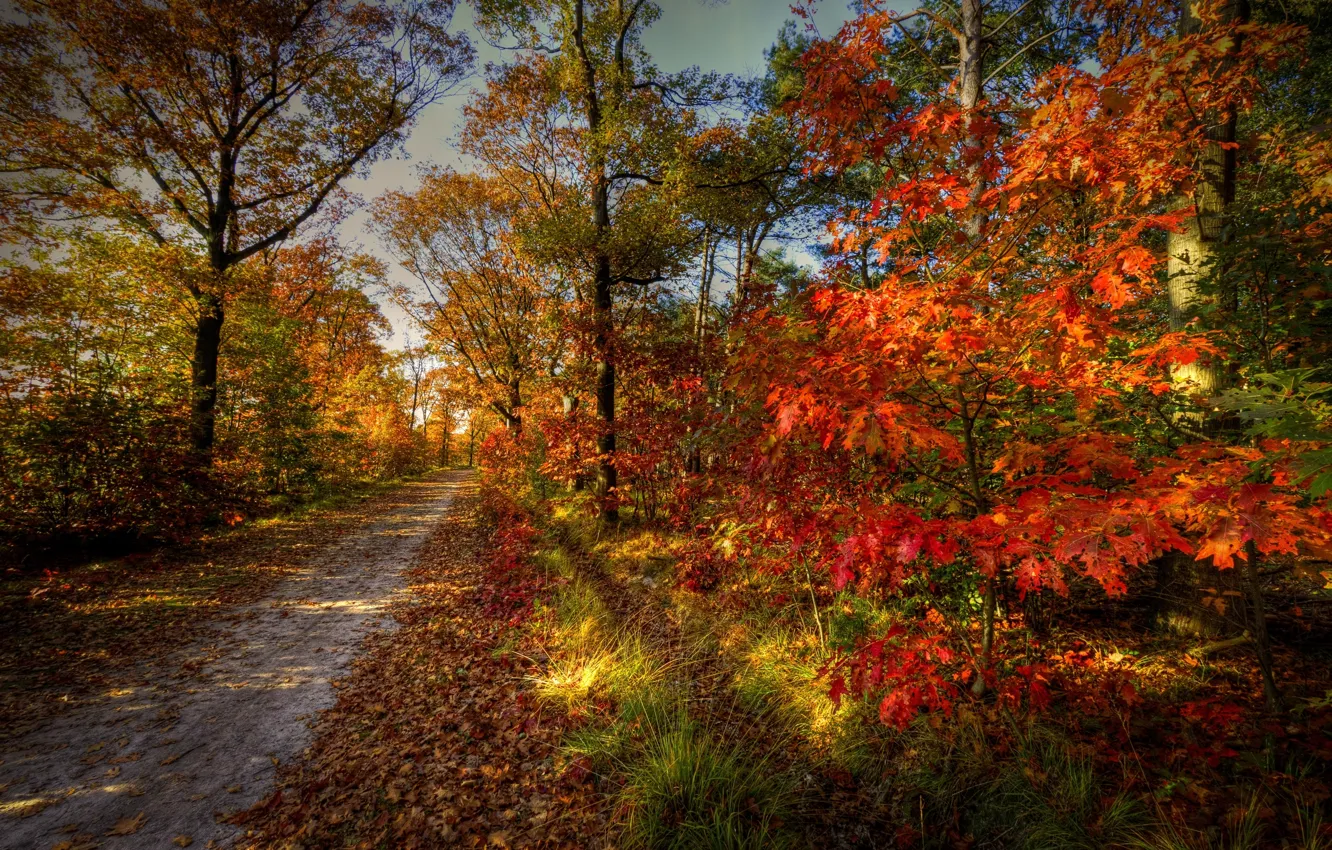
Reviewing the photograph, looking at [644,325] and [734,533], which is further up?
[644,325]

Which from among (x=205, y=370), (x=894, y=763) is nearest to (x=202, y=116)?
(x=205, y=370)

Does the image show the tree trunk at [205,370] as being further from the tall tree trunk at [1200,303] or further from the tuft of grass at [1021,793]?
the tall tree trunk at [1200,303]

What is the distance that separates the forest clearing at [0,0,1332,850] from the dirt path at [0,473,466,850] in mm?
35

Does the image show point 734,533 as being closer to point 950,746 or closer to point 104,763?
point 950,746

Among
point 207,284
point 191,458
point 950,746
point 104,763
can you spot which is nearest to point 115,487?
point 191,458

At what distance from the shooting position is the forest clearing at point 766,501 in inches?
101

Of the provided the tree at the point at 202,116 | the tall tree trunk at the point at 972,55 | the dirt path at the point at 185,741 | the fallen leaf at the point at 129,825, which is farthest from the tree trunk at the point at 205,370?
the tall tree trunk at the point at 972,55

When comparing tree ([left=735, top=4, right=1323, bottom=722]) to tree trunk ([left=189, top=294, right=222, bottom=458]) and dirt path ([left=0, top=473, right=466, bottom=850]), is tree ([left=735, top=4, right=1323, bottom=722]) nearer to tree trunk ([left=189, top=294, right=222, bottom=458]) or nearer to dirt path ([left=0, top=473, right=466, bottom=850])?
dirt path ([left=0, top=473, right=466, bottom=850])

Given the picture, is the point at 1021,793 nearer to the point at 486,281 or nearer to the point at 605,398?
the point at 605,398

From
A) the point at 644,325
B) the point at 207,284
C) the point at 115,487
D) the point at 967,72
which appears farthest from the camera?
the point at 207,284

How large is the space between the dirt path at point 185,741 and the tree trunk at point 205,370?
565cm

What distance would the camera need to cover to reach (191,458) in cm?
898

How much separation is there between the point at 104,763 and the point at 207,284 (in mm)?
10162

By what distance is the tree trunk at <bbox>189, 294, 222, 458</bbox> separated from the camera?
9547mm
